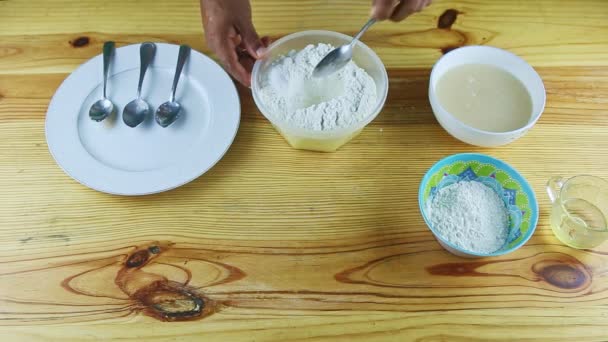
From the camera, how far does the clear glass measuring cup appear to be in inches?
29.2

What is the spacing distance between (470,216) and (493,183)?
0.09 metres

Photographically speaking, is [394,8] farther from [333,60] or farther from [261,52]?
[261,52]

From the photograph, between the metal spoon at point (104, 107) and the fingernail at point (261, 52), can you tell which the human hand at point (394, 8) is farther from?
the metal spoon at point (104, 107)

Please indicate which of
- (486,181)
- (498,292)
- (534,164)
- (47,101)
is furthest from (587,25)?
(47,101)

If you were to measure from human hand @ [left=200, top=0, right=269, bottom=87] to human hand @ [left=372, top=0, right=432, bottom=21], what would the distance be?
22cm

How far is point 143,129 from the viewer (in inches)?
33.5

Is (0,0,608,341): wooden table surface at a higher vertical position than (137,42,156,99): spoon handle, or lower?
lower

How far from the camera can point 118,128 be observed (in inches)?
33.4

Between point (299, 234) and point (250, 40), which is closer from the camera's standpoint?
point (299, 234)

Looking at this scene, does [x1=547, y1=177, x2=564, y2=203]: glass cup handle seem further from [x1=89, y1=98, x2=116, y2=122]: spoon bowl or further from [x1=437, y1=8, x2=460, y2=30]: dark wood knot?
[x1=89, y1=98, x2=116, y2=122]: spoon bowl

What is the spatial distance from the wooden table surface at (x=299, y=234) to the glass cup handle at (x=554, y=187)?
0.06ft

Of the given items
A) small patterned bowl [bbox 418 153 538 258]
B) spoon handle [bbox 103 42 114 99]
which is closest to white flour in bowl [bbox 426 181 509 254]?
small patterned bowl [bbox 418 153 538 258]

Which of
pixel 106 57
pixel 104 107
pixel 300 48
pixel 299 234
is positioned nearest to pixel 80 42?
pixel 106 57

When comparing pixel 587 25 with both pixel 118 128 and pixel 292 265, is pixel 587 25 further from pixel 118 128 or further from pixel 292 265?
pixel 118 128
